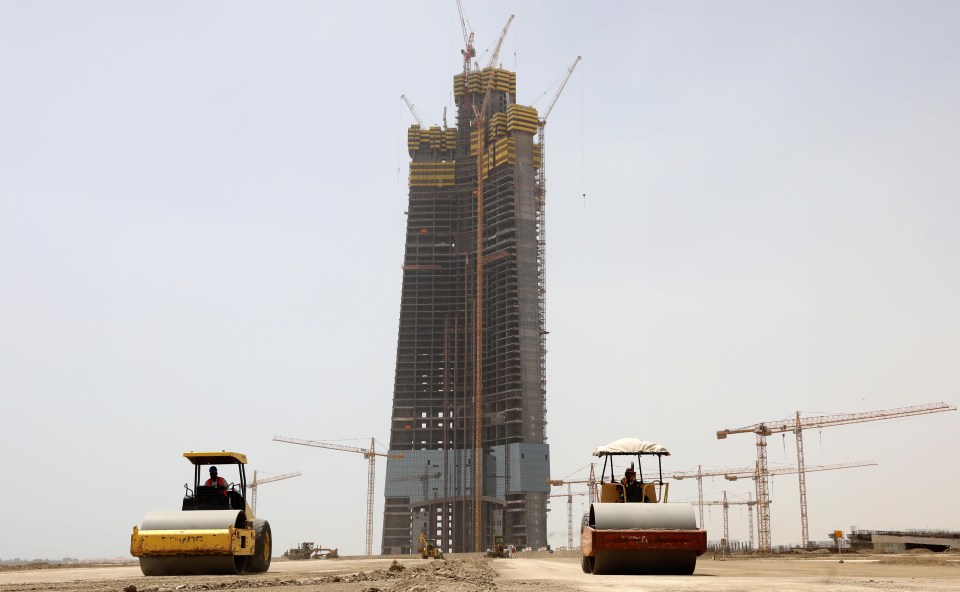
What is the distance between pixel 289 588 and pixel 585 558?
12.7 meters

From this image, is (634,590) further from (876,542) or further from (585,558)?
(876,542)

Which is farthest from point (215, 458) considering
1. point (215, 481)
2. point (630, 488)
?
point (630, 488)

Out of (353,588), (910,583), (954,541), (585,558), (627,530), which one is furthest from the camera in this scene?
(954,541)

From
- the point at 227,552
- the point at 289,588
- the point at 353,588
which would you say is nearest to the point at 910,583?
the point at 353,588

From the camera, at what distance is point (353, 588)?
20.2m

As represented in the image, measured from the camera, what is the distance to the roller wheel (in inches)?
1213

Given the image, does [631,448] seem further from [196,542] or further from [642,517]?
[196,542]

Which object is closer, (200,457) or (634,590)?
(634,590)

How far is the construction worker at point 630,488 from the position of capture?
101 feet

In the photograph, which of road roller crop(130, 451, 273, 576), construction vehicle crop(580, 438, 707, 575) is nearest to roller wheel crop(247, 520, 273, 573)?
road roller crop(130, 451, 273, 576)

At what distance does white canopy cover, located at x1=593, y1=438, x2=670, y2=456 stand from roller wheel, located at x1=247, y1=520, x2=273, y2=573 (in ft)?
36.9

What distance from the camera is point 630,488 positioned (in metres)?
31.0

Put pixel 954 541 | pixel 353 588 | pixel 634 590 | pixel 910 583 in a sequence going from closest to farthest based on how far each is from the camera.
Answer: pixel 634 590 → pixel 353 588 → pixel 910 583 → pixel 954 541

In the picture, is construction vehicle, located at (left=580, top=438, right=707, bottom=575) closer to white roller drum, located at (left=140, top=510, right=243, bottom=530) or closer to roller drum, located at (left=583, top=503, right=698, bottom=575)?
roller drum, located at (left=583, top=503, right=698, bottom=575)
